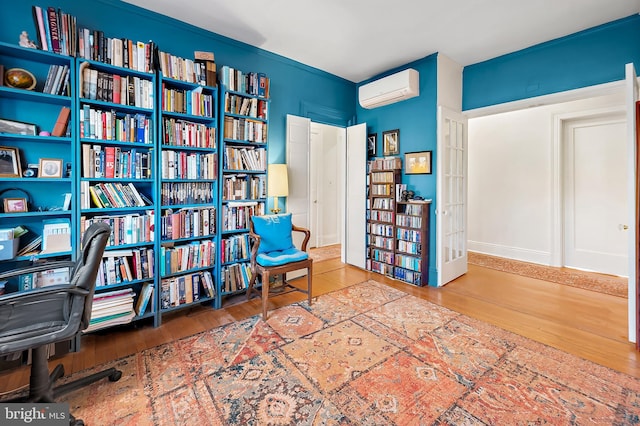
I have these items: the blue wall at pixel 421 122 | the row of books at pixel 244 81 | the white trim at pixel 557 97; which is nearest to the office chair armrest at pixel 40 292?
the row of books at pixel 244 81

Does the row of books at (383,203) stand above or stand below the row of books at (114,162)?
below

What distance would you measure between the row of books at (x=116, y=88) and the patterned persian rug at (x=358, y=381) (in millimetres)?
2006

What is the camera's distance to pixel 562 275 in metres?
4.09

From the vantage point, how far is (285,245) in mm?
3191

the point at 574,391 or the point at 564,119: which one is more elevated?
the point at 564,119

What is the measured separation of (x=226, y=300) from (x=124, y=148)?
1.78 metres

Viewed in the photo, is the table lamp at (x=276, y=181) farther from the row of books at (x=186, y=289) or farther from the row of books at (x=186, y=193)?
the row of books at (x=186, y=289)

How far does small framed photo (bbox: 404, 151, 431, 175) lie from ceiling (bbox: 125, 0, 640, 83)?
122 cm

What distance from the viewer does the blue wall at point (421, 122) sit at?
3.67m

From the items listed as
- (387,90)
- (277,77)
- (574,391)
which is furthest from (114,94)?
(574,391)

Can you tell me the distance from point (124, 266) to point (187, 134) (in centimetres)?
128

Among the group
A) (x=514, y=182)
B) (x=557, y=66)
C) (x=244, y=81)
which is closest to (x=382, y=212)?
(x=244, y=81)

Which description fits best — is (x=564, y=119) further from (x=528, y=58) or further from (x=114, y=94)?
(x=114, y=94)

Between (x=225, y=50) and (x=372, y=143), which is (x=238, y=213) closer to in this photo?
(x=225, y=50)
